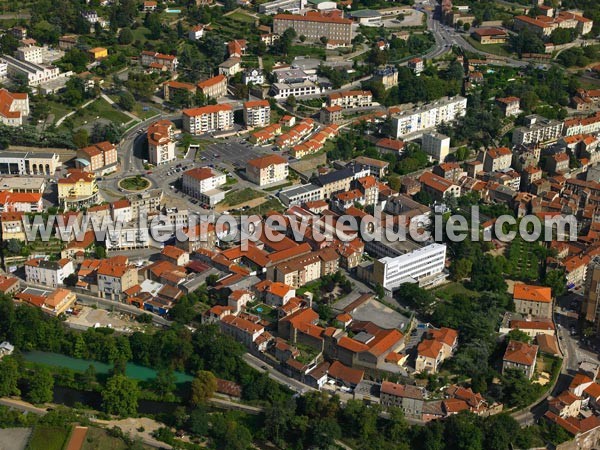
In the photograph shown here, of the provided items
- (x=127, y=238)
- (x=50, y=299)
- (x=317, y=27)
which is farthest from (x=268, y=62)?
(x=50, y=299)

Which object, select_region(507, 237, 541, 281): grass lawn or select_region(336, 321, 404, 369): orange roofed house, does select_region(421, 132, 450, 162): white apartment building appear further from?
select_region(336, 321, 404, 369): orange roofed house

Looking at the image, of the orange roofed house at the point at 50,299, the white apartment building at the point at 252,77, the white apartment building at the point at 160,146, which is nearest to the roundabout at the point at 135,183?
the white apartment building at the point at 160,146

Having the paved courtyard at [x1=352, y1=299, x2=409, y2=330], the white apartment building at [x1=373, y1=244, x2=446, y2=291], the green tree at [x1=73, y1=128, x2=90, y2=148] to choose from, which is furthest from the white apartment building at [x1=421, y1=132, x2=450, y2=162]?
the green tree at [x1=73, y1=128, x2=90, y2=148]

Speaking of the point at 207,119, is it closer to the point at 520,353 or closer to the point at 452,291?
the point at 452,291

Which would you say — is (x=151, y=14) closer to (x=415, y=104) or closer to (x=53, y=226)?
(x=415, y=104)

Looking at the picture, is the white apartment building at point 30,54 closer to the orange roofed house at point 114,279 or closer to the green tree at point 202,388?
the orange roofed house at point 114,279

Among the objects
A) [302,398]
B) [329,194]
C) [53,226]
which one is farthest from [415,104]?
[302,398]

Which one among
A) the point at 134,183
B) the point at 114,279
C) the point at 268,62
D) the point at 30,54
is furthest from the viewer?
the point at 268,62
